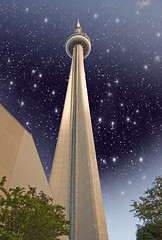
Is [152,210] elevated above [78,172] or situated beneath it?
situated beneath

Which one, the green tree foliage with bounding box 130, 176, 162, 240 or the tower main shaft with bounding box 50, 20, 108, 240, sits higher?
the tower main shaft with bounding box 50, 20, 108, 240

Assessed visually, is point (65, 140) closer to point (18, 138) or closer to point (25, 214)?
point (18, 138)

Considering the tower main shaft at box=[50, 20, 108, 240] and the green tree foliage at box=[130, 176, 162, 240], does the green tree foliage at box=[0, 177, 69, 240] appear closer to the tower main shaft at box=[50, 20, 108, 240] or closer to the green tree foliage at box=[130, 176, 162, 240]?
the green tree foliage at box=[130, 176, 162, 240]

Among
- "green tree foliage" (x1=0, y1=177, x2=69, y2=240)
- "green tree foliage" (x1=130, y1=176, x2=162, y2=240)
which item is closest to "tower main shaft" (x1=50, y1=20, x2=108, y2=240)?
"green tree foliage" (x1=130, y1=176, x2=162, y2=240)

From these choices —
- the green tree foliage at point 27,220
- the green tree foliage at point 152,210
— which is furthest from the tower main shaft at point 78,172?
the green tree foliage at point 27,220

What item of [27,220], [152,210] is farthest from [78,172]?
[27,220]

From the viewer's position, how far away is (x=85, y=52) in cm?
5541

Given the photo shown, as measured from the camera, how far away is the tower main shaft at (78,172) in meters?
20.1

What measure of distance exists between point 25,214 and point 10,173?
432 cm

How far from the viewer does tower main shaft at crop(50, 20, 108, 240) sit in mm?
20141

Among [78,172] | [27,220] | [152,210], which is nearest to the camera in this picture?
[27,220]

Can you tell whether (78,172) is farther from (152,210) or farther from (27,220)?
(27,220)

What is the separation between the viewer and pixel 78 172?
89.2 feet

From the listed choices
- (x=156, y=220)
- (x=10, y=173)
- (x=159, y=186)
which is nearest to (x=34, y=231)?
(x=10, y=173)
